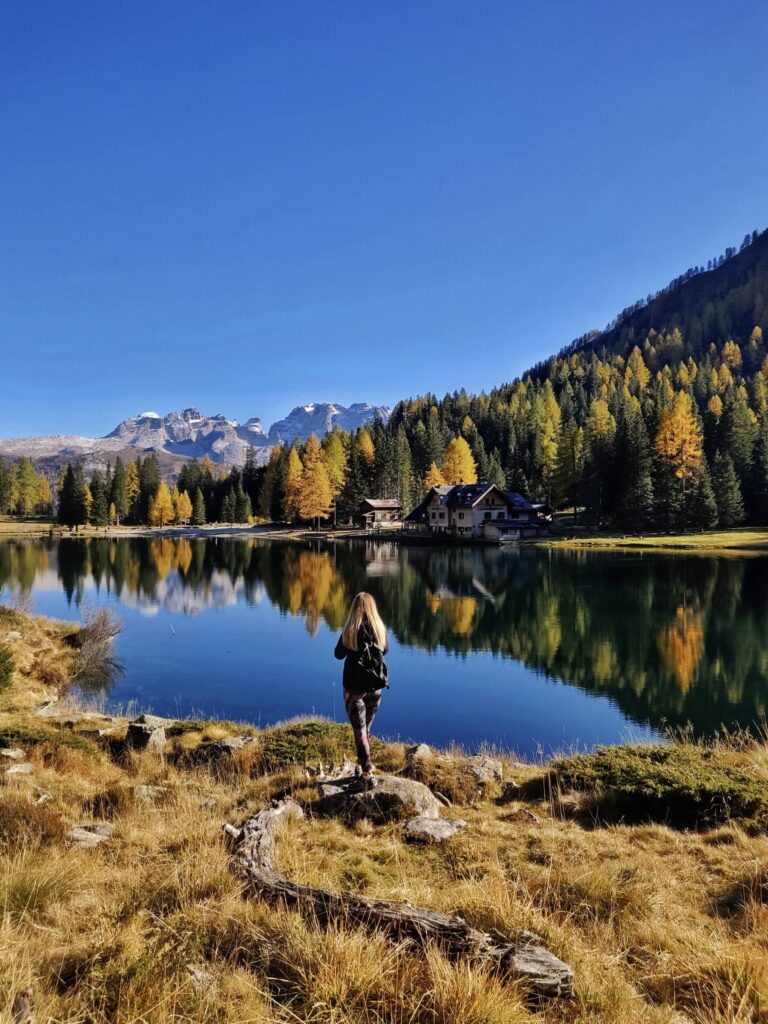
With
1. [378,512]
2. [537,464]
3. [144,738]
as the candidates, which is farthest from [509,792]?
[537,464]

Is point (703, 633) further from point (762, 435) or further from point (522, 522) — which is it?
point (762, 435)

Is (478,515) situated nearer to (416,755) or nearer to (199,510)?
(199,510)

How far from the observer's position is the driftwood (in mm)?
3740

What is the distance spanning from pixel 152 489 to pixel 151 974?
441 ft

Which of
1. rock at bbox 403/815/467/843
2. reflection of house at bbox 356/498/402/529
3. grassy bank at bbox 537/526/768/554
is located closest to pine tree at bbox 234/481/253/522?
reflection of house at bbox 356/498/402/529

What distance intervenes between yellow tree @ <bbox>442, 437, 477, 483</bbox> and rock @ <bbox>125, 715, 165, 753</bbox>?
91184 millimetres

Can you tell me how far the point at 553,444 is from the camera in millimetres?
105562

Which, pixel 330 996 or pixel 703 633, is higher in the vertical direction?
pixel 330 996

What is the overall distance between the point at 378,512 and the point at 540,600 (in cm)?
6548

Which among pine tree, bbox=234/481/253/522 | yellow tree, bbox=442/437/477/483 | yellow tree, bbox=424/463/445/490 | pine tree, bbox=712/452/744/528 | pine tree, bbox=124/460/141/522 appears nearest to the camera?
pine tree, bbox=712/452/744/528

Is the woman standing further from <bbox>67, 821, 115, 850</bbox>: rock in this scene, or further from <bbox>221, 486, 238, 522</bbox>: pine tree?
<bbox>221, 486, 238, 522</bbox>: pine tree

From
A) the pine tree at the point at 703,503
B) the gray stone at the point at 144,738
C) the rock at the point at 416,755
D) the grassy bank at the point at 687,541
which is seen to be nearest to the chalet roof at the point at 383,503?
the grassy bank at the point at 687,541

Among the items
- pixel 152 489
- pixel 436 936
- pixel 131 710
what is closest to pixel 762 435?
pixel 131 710

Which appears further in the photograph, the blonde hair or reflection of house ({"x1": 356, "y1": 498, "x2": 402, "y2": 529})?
reflection of house ({"x1": 356, "y1": 498, "x2": 402, "y2": 529})
